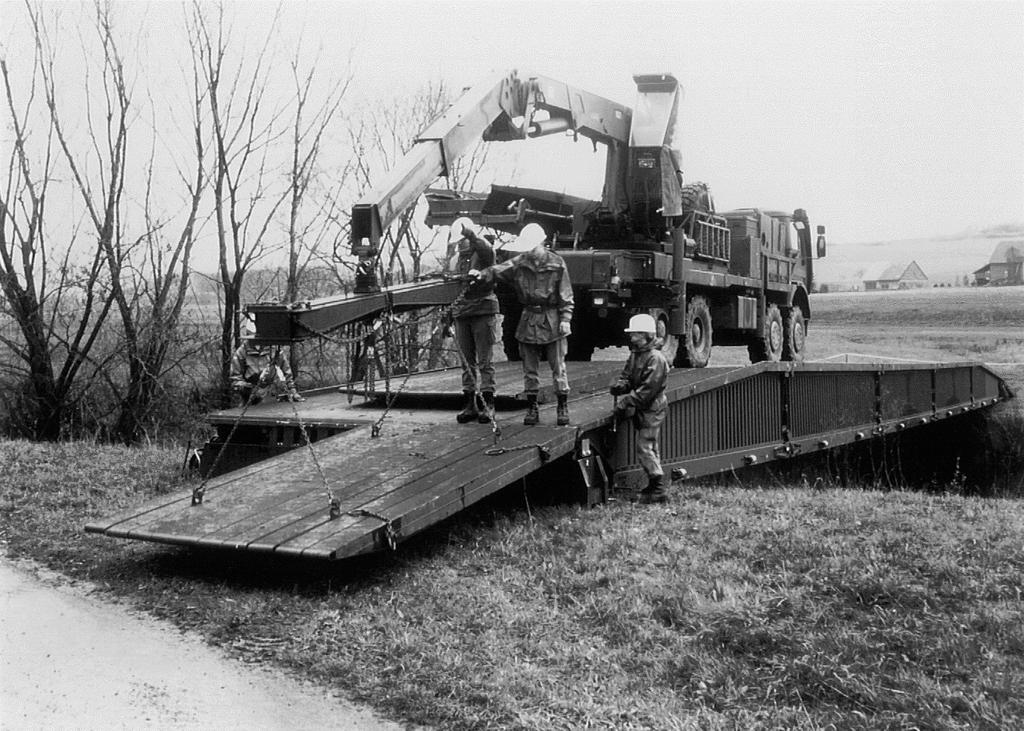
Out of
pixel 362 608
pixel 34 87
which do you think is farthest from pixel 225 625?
pixel 34 87

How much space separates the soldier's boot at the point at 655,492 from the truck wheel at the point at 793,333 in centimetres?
808

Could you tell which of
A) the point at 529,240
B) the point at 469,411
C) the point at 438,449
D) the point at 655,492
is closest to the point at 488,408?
the point at 469,411

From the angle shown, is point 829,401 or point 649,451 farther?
point 829,401

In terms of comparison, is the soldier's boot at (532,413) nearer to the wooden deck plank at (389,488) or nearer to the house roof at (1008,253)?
the wooden deck plank at (389,488)

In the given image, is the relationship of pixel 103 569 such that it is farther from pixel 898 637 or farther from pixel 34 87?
pixel 34 87

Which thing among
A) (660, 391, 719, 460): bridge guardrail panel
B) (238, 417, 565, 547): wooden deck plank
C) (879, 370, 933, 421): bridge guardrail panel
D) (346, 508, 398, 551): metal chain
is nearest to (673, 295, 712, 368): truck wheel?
(660, 391, 719, 460): bridge guardrail panel

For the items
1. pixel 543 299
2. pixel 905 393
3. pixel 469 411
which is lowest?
pixel 905 393

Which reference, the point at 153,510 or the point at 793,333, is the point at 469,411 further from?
the point at 793,333

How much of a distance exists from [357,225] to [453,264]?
3.14 meters

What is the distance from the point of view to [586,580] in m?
6.07

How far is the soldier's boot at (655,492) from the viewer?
8414 millimetres

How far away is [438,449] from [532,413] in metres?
0.94

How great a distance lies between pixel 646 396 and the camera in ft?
27.3

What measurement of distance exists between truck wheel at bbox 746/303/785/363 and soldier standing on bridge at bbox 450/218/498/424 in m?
7.15
